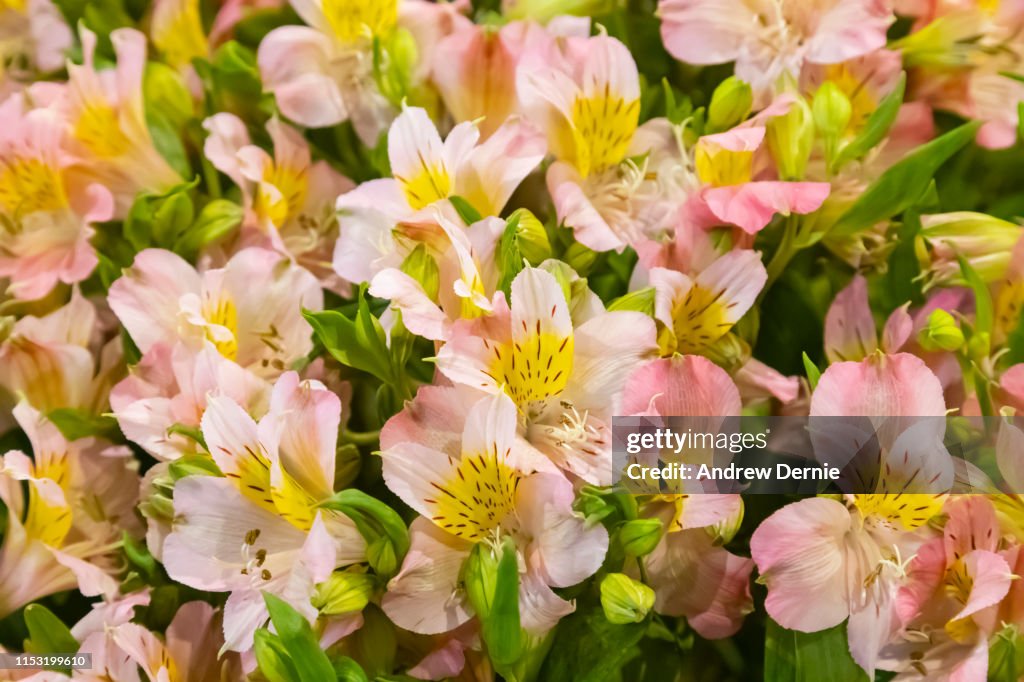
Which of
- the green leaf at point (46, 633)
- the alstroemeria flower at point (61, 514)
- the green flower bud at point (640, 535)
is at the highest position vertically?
the green flower bud at point (640, 535)

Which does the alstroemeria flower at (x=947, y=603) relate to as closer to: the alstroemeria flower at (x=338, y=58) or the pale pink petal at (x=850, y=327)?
the pale pink petal at (x=850, y=327)

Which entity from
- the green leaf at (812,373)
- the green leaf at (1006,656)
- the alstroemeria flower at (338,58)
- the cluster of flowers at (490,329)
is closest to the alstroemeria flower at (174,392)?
the cluster of flowers at (490,329)

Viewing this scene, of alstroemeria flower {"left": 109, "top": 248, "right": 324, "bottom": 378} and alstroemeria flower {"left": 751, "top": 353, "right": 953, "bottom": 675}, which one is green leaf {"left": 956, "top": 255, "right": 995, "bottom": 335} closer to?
alstroemeria flower {"left": 751, "top": 353, "right": 953, "bottom": 675}

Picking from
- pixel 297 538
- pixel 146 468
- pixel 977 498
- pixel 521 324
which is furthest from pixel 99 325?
pixel 977 498

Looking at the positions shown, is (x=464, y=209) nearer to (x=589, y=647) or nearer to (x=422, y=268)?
(x=422, y=268)

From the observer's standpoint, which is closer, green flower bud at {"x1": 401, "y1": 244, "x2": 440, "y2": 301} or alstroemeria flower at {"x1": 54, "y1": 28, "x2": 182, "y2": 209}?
green flower bud at {"x1": 401, "y1": 244, "x2": 440, "y2": 301}

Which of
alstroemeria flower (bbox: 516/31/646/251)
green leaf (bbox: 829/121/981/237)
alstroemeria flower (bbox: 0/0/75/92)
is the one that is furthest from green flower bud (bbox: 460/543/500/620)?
alstroemeria flower (bbox: 0/0/75/92)
